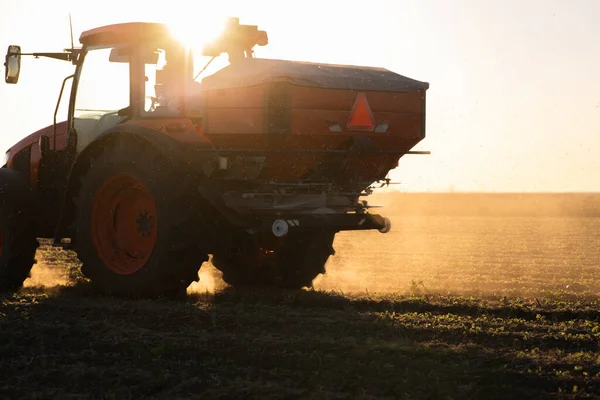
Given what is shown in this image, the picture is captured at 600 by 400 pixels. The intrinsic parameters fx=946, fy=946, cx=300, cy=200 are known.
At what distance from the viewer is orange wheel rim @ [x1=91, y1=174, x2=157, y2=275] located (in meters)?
10.2

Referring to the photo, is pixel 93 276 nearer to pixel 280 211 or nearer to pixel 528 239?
pixel 280 211

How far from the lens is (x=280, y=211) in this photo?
9.77 metres

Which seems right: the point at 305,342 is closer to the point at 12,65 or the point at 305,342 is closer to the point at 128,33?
the point at 128,33

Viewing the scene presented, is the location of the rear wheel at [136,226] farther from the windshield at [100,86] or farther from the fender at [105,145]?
the windshield at [100,86]

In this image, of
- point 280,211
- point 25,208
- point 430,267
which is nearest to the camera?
point 280,211

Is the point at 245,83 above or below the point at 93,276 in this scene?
above

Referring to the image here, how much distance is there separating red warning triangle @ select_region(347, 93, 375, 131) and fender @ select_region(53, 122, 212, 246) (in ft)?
5.01

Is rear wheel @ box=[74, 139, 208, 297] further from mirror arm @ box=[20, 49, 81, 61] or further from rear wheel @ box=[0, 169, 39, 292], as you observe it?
mirror arm @ box=[20, 49, 81, 61]

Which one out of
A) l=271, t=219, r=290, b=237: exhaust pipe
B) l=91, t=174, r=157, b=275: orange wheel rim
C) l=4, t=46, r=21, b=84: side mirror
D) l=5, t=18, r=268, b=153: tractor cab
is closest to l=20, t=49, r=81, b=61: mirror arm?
l=5, t=18, r=268, b=153: tractor cab

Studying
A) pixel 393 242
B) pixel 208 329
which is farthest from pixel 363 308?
pixel 393 242

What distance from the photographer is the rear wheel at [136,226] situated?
959cm

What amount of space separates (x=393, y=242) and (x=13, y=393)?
19425 millimetres

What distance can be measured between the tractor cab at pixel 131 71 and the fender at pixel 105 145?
432mm

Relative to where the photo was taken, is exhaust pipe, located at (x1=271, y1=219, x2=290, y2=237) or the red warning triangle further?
the red warning triangle
